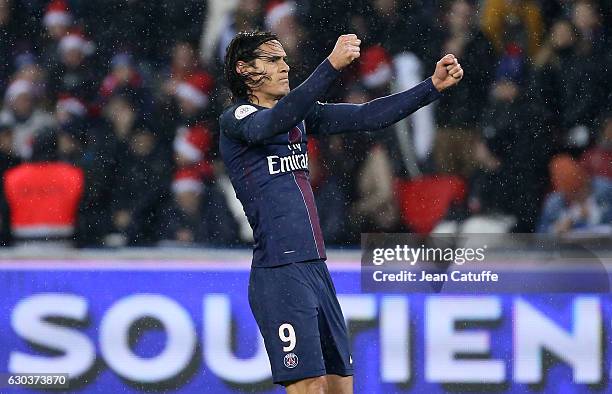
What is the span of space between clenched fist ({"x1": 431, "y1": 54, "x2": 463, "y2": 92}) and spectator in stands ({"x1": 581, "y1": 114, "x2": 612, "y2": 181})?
6.44 feet

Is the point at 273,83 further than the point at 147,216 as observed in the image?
No

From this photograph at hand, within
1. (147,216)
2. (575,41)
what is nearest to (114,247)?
(147,216)

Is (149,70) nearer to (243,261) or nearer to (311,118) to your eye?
(243,261)

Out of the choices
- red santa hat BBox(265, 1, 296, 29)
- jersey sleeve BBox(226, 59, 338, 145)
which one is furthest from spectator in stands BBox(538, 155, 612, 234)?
jersey sleeve BBox(226, 59, 338, 145)

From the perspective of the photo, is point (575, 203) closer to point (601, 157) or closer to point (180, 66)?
point (601, 157)

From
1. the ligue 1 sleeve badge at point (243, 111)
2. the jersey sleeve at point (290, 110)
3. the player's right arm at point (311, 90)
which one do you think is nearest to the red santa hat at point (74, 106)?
the ligue 1 sleeve badge at point (243, 111)

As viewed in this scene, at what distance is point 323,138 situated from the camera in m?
6.29

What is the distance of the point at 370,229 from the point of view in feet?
20.3

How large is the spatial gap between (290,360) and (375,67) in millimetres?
2378

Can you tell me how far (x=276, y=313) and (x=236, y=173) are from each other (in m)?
0.53

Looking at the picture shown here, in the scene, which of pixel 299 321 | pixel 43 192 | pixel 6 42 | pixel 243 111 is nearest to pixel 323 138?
pixel 43 192

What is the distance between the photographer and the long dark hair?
4480 millimetres

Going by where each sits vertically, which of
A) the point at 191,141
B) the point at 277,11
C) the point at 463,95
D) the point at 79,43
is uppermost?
the point at 277,11

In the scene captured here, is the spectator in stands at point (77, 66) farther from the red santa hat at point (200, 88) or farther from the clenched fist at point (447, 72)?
the clenched fist at point (447, 72)
